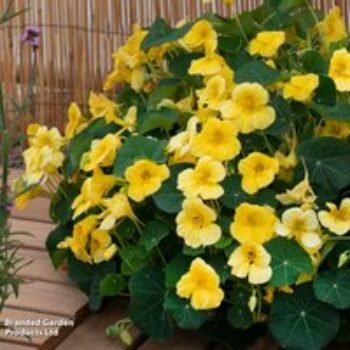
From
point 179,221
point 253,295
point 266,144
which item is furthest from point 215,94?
point 253,295

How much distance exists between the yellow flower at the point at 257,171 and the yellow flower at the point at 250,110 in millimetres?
65

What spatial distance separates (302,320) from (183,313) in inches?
8.2

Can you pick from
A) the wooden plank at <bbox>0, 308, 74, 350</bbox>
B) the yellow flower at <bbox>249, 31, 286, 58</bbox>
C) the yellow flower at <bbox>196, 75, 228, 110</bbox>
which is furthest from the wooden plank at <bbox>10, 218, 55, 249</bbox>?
the yellow flower at <bbox>249, 31, 286, 58</bbox>

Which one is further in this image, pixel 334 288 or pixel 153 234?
pixel 153 234

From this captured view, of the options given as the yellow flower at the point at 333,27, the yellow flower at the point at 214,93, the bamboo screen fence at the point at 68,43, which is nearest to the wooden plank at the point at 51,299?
the yellow flower at the point at 214,93

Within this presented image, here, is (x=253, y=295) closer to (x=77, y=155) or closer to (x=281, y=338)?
(x=281, y=338)

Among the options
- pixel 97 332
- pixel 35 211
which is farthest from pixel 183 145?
pixel 35 211

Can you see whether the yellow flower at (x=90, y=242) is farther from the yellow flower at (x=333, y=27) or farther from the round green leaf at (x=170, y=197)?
the yellow flower at (x=333, y=27)

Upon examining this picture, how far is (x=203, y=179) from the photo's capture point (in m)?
1.96

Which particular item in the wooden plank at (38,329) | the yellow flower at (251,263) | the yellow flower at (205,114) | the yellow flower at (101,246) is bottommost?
the wooden plank at (38,329)

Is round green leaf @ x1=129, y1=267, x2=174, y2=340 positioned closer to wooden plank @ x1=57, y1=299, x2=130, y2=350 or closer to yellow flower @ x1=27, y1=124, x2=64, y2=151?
wooden plank @ x1=57, y1=299, x2=130, y2=350

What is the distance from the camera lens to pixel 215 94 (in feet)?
6.97

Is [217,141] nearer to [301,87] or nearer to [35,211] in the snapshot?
[301,87]

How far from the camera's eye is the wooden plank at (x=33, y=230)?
243 cm
